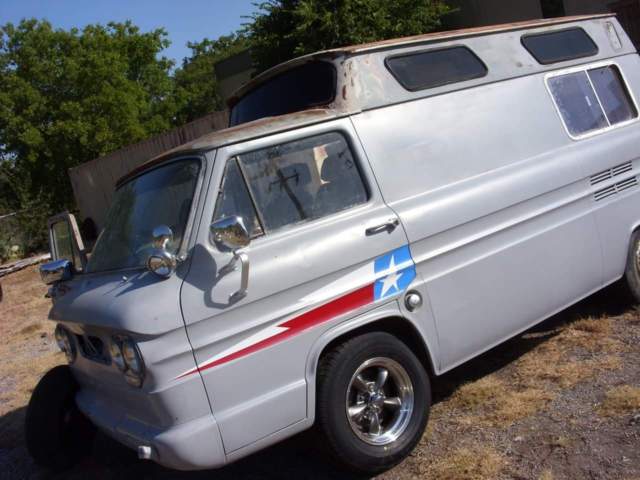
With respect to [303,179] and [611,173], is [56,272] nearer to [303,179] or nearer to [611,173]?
[303,179]

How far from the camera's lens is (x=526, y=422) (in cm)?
417

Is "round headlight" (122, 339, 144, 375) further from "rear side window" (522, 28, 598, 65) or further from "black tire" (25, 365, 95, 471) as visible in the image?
"rear side window" (522, 28, 598, 65)

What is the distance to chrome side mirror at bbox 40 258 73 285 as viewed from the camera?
14.9 ft

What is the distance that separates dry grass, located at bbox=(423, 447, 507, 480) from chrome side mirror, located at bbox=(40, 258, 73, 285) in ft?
8.76

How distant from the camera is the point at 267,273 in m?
3.57

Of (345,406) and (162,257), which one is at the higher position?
A: (162,257)

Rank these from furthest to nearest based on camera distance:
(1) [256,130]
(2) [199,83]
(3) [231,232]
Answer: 1. (2) [199,83]
2. (1) [256,130]
3. (3) [231,232]

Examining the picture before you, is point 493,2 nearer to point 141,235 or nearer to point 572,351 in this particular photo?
point 572,351

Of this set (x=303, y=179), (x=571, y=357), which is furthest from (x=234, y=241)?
(x=571, y=357)

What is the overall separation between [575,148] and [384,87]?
65.6 inches

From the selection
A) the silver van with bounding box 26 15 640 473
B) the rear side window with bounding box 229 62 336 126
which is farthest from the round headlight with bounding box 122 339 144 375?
the rear side window with bounding box 229 62 336 126

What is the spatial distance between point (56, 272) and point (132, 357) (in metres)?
1.51

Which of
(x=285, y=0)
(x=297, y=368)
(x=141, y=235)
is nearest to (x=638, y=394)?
(x=297, y=368)

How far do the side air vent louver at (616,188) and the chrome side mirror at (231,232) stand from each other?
2.99 m
